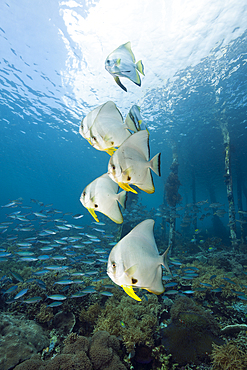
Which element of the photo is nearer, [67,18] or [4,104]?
[67,18]

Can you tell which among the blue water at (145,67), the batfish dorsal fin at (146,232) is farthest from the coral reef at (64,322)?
the blue water at (145,67)

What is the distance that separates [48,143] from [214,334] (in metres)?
30.8

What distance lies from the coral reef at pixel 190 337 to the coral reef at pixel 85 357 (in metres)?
1.26

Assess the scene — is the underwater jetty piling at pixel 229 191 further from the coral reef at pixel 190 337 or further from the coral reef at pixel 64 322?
the coral reef at pixel 64 322

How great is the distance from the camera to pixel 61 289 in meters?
5.48

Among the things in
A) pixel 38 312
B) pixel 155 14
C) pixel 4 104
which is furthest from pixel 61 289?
pixel 4 104

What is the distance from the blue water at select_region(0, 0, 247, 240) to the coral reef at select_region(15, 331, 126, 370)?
585 inches

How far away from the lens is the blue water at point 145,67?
965cm

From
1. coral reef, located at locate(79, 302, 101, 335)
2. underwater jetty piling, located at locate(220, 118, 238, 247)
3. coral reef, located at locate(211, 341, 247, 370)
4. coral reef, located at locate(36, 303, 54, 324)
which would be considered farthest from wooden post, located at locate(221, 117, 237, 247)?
coral reef, located at locate(36, 303, 54, 324)

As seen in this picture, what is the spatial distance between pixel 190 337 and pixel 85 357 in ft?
7.94

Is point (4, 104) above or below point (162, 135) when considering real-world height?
above

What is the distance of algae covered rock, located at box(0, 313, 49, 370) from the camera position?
3.27m

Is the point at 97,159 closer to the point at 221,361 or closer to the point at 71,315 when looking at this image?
the point at 71,315

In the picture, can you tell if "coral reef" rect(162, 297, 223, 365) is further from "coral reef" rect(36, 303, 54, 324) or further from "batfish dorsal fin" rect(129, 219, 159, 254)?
"batfish dorsal fin" rect(129, 219, 159, 254)
